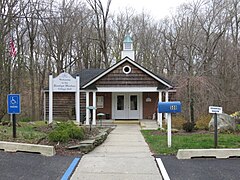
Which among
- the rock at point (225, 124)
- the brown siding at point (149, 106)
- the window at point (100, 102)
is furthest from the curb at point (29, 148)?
the brown siding at point (149, 106)

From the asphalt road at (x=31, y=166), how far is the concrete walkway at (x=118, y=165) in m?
0.41

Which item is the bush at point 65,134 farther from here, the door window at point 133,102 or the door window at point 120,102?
the door window at point 133,102

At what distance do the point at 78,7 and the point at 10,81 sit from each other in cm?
1665

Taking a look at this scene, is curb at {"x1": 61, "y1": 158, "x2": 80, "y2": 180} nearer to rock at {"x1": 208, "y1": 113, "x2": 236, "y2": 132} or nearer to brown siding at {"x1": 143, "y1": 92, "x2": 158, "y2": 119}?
rock at {"x1": 208, "y1": 113, "x2": 236, "y2": 132}

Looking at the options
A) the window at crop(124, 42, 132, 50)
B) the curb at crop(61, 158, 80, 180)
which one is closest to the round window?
the window at crop(124, 42, 132, 50)

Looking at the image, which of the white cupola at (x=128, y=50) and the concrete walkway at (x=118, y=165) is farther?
the white cupola at (x=128, y=50)

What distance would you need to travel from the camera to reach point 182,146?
9.52 meters

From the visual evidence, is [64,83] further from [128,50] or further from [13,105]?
[128,50]

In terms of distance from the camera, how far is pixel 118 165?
23.8ft

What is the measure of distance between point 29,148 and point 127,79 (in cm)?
1189

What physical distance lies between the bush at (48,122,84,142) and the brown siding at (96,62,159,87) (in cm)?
880

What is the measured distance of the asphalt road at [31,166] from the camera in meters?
6.16

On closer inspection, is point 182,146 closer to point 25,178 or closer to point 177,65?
point 25,178

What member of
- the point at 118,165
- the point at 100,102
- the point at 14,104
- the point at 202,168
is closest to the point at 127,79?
the point at 100,102
